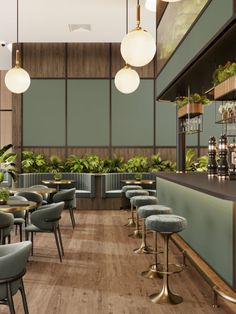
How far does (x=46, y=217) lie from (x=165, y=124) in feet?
21.6

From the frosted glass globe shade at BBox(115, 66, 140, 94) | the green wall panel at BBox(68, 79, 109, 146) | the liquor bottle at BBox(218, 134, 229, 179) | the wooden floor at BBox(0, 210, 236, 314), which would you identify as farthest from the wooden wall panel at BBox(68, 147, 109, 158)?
the liquor bottle at BBox(218, 134, 229, 179)

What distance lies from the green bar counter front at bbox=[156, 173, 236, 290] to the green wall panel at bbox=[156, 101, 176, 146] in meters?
5.26

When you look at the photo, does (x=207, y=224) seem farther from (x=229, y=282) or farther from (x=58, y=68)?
(x=58, y=68)

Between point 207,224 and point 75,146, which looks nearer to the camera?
point 207,224

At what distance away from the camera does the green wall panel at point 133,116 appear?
432 inches

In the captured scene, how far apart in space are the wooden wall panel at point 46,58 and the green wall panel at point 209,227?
618 centimetres

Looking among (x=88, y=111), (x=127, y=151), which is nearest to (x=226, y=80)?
(x=127, y=151)

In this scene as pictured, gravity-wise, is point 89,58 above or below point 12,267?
above

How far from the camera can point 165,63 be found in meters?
6.53

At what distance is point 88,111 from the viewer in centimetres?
1097

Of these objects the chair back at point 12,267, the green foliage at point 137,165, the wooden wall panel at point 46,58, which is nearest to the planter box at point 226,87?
the chair back at point 12,267

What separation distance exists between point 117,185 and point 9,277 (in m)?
7.57

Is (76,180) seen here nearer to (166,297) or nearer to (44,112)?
(44,112)

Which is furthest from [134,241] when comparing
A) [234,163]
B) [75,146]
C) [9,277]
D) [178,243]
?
[75,146]
